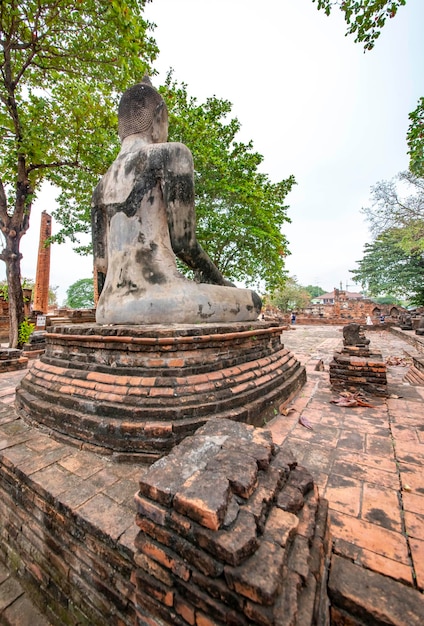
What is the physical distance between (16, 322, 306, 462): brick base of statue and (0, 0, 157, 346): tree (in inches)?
217

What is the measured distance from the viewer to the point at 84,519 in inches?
49.2

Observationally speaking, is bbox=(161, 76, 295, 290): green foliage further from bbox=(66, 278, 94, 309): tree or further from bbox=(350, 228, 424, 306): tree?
bbox=(66, 278, 94, 309): tree

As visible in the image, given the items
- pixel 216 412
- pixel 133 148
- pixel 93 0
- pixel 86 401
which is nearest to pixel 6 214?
pixel 93 0

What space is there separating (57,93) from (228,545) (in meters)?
9.65

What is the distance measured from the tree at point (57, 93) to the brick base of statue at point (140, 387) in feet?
18.1

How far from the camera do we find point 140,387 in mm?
1895

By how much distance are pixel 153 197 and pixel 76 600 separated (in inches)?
108

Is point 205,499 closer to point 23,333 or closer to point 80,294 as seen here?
point 23,333

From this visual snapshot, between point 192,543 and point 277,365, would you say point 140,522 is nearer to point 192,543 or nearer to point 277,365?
point 192,543

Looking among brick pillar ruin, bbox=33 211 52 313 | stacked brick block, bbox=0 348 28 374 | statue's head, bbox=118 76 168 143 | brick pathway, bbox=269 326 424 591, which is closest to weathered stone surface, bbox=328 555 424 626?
brick pathway, bbox=269 326 424 591

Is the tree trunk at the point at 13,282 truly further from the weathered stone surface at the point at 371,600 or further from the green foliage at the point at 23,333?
the weathered stone surface at the point at 371,600

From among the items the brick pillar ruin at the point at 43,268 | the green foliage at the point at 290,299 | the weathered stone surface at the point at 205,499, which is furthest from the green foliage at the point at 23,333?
the green foliage at the point at 290,299

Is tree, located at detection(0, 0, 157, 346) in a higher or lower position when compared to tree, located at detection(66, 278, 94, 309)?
higher

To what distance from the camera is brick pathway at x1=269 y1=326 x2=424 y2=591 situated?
117 centimetres
